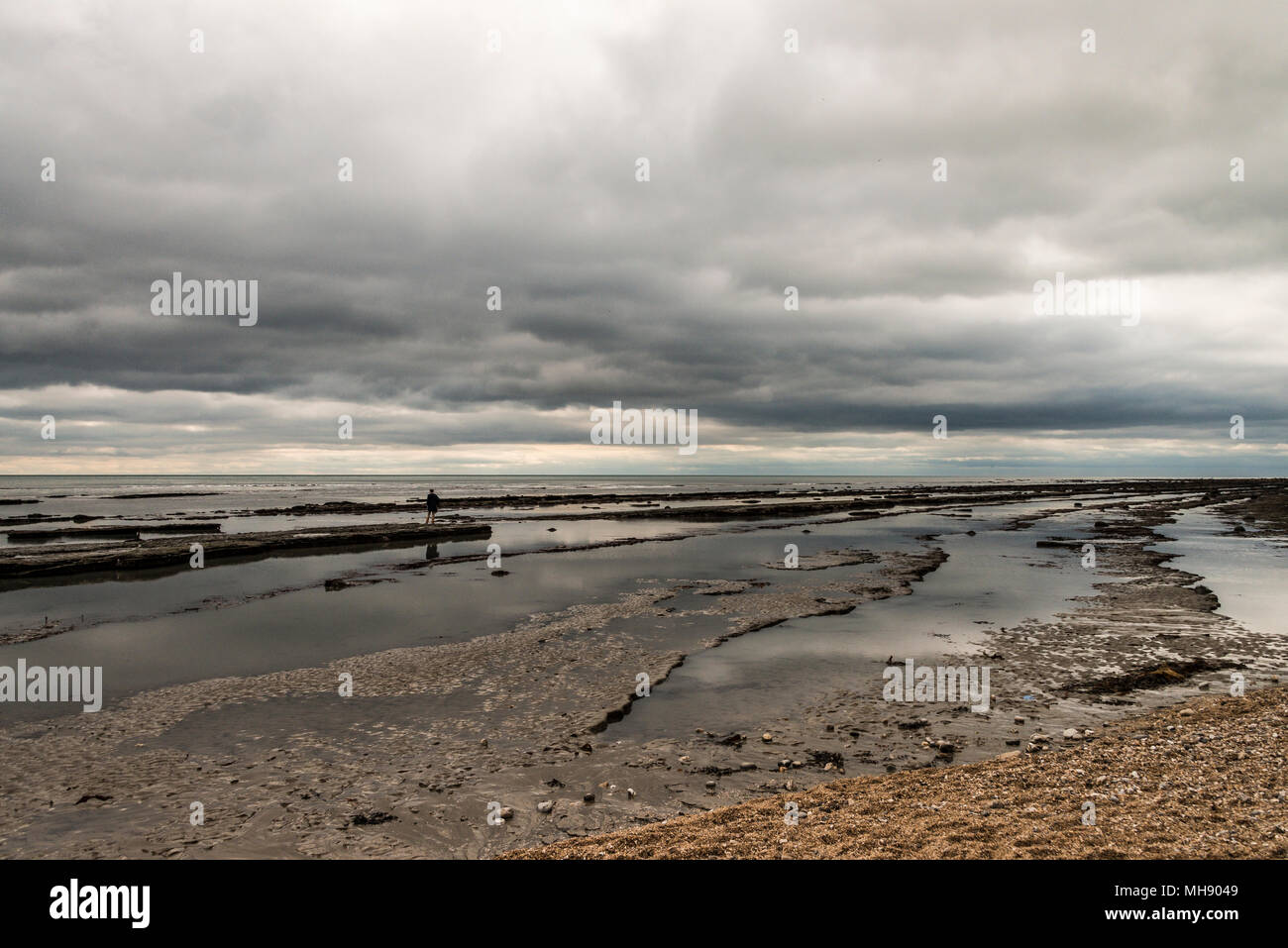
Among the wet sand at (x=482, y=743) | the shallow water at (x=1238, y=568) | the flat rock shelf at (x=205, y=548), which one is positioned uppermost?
the flat rock shelf at (x=205, y=548)

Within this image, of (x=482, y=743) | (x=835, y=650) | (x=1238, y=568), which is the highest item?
(x=482, y=743)

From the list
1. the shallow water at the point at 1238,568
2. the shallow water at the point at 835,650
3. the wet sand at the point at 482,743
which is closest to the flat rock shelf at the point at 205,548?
the wet sand at the point at 482,743

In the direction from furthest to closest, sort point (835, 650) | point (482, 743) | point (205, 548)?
point (205, 548)
point (835, 650)
point (482, 743)

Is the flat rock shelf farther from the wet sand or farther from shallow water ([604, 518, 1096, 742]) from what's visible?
shallow water ([604, 518, 1096, 742])

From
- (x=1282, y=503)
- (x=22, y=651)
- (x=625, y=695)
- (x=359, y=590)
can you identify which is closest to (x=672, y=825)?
(x=625, y=695)

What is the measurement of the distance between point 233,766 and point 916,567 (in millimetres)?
29056

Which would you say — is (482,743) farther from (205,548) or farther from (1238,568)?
(1238,568)

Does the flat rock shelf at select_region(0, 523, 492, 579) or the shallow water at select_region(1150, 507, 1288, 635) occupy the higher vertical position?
the flat rock shelf at select_region(0, 523, 492, 579)

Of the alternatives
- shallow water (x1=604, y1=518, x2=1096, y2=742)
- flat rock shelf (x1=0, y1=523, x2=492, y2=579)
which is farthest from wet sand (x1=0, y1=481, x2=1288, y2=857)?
flat rock shelf (x1=0, y1=523, x2=492, y2=579)

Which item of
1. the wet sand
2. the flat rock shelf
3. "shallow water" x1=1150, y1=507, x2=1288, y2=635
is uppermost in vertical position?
the flat rock shelf

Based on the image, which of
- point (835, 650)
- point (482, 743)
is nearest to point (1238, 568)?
point (835, 650)

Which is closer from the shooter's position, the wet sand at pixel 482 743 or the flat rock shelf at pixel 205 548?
the wet sand at pixel 482 743

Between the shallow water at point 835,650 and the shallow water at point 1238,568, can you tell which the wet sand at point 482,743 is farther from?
the shallow water at point 1238,568
